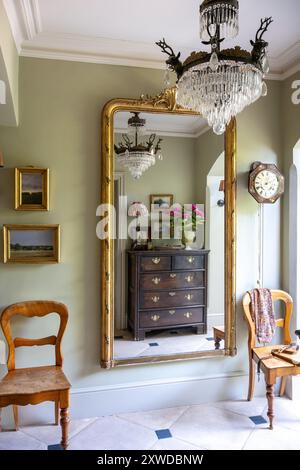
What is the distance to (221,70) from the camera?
1600 millimetres

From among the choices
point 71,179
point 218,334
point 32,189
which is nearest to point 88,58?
point 71,179

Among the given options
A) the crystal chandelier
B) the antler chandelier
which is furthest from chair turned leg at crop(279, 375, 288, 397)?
the antler chandelier

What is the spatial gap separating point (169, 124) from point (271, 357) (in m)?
1.89

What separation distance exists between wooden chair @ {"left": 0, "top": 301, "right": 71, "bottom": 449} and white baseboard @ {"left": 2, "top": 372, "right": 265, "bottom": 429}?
0.39 ft

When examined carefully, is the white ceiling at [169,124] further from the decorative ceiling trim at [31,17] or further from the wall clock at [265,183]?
the decorative ceiling trim at [31,17]

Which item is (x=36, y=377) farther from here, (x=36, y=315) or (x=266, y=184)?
(x=266, y=184)

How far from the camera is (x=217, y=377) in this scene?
9.30 ft

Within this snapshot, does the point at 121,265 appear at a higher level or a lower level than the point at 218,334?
higher

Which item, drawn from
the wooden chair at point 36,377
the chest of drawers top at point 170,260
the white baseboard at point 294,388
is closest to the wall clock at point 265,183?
the chest of drawers top at point 170,260

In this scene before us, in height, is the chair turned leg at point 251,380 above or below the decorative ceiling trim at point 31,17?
below

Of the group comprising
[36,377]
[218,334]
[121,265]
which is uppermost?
[121,265]

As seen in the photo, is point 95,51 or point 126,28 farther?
point 95,51

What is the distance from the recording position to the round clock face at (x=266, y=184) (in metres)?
2.80

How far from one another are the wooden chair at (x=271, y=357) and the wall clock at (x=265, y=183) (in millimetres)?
759
